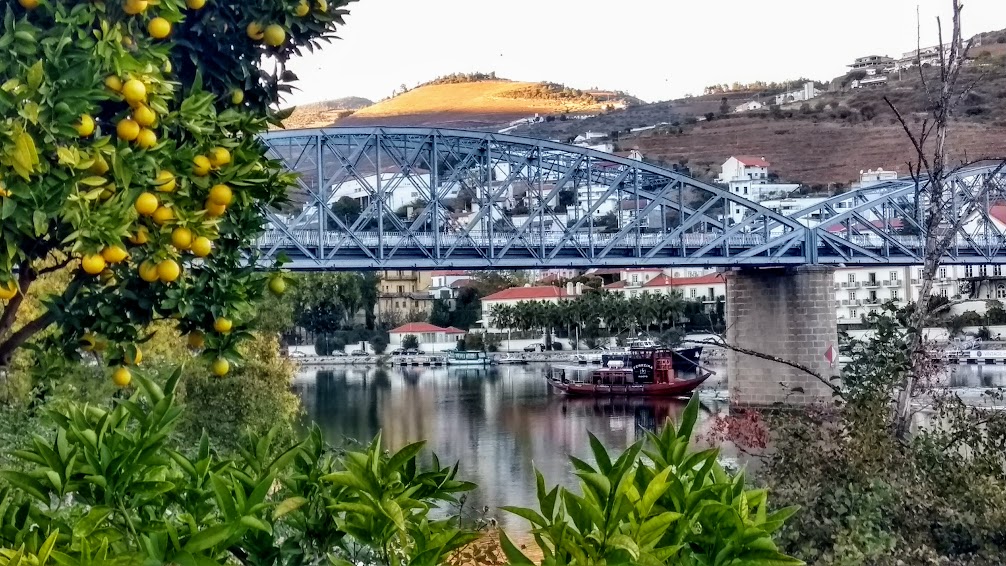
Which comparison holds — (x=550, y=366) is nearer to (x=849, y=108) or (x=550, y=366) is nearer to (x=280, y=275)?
(x=849, y=108)

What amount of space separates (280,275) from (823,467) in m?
1.79

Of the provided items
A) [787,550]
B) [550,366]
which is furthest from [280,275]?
[550,366]

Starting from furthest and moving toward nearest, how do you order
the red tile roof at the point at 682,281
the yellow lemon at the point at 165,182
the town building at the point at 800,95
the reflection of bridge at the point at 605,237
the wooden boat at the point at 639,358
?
the town building at the point at 800,95 → the red tile roof at the point at 682,281 → the wooden boat at the point at 639,358 → the reflection of bridge at the point at 605,237 → the yellow lemon at the point at 165,182

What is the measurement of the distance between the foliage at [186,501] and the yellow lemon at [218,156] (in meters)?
0.56

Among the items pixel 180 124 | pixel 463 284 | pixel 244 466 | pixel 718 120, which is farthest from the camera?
pixel 718 120

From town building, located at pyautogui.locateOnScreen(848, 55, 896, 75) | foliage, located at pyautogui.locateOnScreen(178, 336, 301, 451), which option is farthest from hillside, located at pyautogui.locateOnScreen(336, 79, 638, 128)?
foliage, located at pyautogui.locateOnScreen(178, 336, 301, 451)

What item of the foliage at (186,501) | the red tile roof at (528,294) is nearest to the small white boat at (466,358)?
the red tile roof at (528,294)

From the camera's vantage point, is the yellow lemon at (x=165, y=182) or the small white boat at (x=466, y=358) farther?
the small white boat at (x=466, y=358)

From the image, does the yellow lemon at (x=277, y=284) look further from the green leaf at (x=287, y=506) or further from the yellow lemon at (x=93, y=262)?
the green leaf at (x=287, y=506)

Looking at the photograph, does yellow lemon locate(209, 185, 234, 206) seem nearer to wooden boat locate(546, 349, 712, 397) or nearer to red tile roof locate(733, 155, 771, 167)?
wooden boat locate(546, 349, 712, 397)

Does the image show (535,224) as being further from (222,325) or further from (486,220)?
(222,325)

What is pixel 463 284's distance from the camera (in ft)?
135

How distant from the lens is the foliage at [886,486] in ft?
9.62

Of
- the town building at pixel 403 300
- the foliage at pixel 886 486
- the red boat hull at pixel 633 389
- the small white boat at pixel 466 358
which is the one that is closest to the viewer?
the foliage at pixel 886 486
